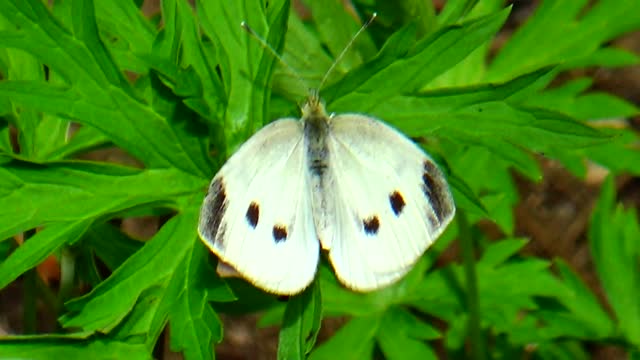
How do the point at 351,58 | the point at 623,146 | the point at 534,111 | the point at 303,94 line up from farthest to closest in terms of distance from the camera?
1. the point at 623,146
2. the point at 351,58
3. the point at 303,94
4. the point at 534,111

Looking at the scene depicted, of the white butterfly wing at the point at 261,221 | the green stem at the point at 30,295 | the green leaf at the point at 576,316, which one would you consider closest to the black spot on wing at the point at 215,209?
the white butterfly wing at the point at 261,221

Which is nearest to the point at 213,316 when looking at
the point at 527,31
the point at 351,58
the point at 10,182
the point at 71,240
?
the point at 71,240

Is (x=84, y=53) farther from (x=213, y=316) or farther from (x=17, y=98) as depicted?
(x=213, y=316)

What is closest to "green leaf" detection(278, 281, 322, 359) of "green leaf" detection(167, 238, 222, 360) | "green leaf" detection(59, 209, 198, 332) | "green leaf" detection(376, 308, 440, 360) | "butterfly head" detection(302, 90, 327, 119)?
"green leaf" detection(167, 238, 222, 360)

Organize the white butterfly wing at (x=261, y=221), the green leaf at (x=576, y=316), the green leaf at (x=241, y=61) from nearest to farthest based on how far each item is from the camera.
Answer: the white butterfly wing at (x=261, y=221), the green leaf at (x=241, y=61), the green leaf at (x=576, y=316)

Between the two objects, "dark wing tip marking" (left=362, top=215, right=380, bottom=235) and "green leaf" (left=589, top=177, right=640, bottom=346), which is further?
"green leaf" (left=589, top=177, right=640, bottom=346)

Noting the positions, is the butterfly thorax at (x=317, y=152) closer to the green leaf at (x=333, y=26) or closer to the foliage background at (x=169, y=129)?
the foliage background at (x=169, y=129)

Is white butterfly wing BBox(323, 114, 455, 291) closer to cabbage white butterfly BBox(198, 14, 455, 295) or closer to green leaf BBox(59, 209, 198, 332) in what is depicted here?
cabbage white butterfly BBox(198, 14, 455, 295)
